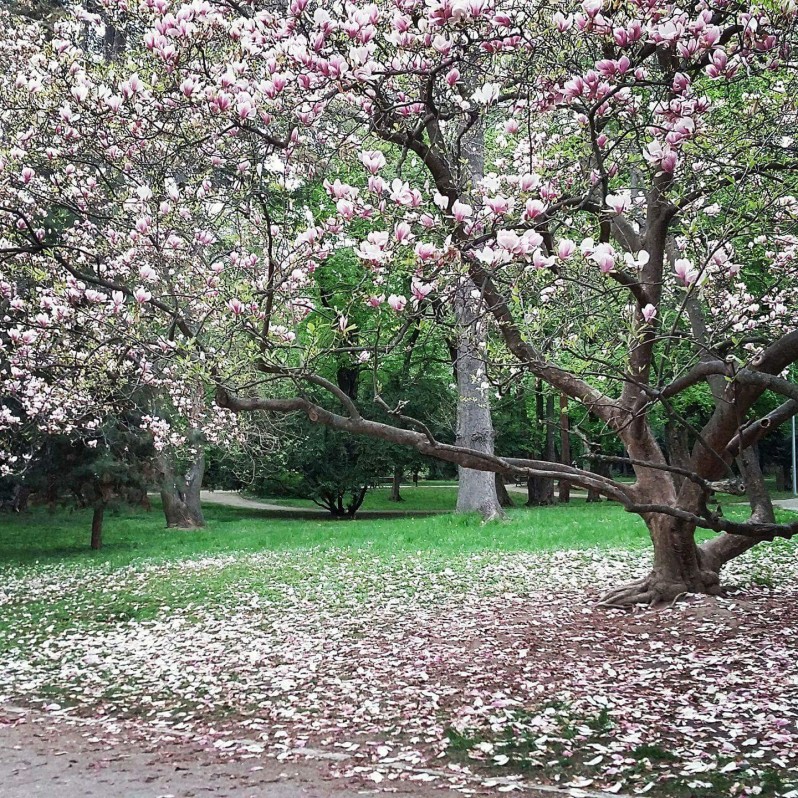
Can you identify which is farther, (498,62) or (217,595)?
(217,595)

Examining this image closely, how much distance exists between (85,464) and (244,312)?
34.4 feet

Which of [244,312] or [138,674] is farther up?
[244,312]

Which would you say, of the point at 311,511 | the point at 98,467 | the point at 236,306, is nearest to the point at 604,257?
the point at 236,306

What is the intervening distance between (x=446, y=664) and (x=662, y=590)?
2.66 m

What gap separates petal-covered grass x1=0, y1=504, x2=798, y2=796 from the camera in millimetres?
5273

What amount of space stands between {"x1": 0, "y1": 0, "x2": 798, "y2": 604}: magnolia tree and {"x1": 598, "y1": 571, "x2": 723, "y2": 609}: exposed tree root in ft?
0.08

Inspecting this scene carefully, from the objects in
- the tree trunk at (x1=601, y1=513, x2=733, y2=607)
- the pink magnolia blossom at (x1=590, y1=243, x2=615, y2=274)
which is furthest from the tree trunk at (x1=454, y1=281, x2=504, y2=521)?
the pink magnolia blossom at (x1=590, y1=243, x2=615, y2=274)

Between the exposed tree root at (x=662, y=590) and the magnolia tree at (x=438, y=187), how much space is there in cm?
2

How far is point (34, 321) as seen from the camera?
25.6ft

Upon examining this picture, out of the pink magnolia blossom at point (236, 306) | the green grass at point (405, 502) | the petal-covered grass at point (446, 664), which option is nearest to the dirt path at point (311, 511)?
the green grass at point (405, 502)

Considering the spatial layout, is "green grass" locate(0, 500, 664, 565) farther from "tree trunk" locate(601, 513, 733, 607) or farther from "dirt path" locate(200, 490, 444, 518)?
"tree trunk" locate(601, 513, 733, 607)

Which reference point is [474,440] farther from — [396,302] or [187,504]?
[396,302]

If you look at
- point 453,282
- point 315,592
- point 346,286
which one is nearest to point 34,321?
point 453,282

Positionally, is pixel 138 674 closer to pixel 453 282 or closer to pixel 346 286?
pixel 453 282
